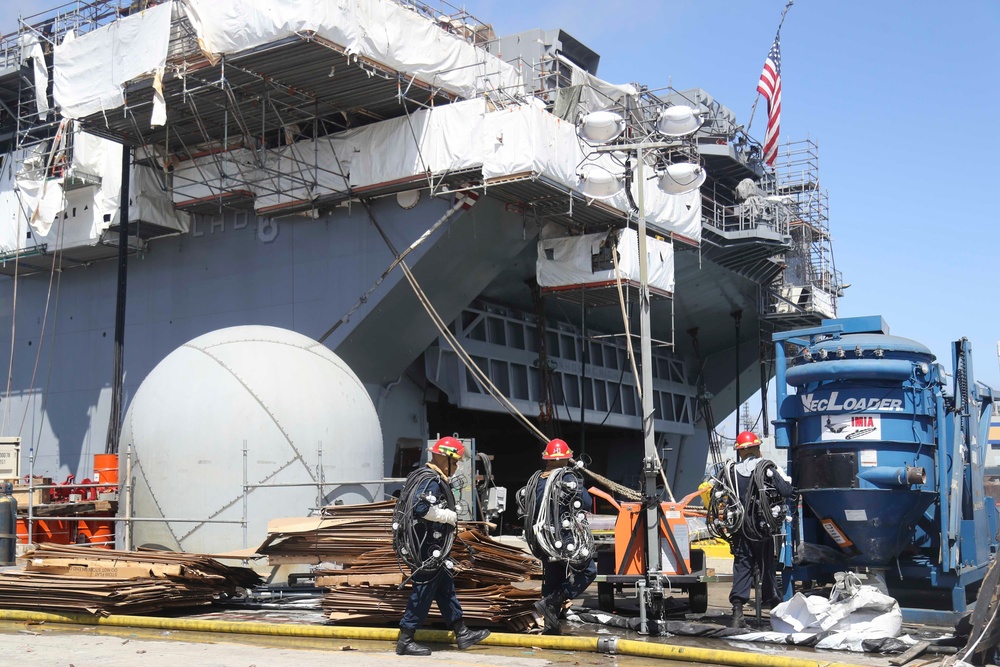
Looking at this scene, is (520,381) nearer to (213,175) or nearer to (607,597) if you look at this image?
(213,175)

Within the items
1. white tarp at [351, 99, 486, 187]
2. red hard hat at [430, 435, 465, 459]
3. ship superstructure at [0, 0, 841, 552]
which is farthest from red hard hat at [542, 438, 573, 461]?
white tarp at [351, 99, 486, 187]

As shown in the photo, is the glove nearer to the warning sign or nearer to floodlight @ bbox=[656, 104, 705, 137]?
the warning sign

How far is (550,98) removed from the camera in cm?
2422

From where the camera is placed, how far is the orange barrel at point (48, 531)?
18.8 m

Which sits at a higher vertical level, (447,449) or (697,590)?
(447,449)

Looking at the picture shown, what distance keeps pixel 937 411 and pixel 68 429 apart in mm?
21630

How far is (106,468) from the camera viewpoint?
758 inches

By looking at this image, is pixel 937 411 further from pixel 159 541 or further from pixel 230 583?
pixel 159 541

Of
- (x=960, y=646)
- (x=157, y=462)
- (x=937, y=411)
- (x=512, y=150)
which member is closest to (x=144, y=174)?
(x=512, y=150)

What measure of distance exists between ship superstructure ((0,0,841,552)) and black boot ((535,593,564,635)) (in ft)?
20.4

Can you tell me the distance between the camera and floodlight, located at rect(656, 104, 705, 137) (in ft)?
36.6

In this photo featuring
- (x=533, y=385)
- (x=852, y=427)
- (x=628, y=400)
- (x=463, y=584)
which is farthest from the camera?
(x=628, y=400)

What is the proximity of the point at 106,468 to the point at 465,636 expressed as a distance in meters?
12.3

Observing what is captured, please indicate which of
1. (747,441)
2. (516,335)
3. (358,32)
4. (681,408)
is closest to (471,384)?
(516,335)
